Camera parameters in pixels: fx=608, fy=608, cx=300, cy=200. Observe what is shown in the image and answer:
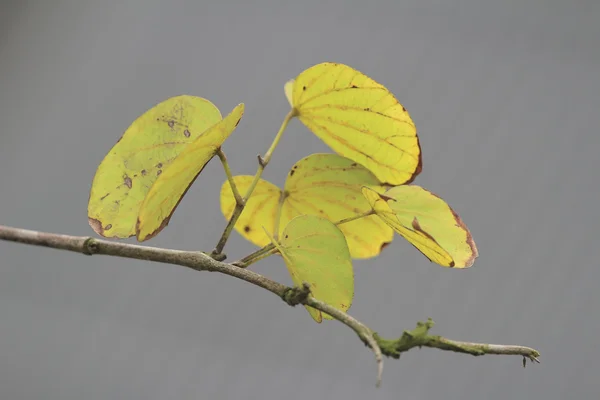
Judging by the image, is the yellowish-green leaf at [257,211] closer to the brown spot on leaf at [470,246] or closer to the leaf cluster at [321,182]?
the leaf cluster at [321,182]

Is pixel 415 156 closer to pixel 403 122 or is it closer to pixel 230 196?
pixel 403 122

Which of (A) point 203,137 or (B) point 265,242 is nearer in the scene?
(A) point 203,137

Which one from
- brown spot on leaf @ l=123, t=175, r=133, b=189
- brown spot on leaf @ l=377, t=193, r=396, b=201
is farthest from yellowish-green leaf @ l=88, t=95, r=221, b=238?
brown spot on leaf @ l=377, t=193, r=396, b=201

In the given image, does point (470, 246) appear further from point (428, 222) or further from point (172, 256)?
point (172, 256)

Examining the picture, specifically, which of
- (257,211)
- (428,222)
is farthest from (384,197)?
(257,211)

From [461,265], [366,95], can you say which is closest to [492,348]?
[461,265]

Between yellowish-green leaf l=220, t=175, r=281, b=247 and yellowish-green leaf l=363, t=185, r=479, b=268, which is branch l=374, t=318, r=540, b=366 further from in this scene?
yellowish-green leaf l=220, t=175, r=281, b=247
